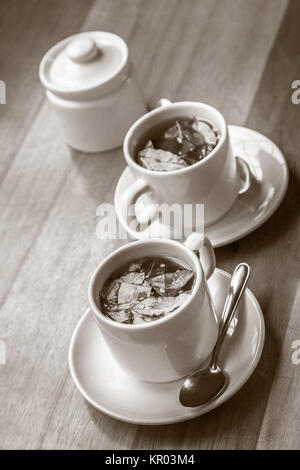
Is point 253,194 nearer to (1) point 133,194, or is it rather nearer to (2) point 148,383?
(1) point 133,194

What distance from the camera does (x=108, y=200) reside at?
1.31 m

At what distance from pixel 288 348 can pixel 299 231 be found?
23 cm

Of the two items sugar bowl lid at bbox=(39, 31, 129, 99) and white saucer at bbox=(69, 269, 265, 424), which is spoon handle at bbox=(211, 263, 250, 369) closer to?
white saucer at bbox=(69, 269, 265, 424)

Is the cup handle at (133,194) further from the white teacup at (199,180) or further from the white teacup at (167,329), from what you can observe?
the white teacup at (167,329)

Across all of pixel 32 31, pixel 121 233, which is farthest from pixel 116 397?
pixel 32 31

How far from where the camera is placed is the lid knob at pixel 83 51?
1333 mm

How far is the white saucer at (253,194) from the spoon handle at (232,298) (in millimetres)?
109

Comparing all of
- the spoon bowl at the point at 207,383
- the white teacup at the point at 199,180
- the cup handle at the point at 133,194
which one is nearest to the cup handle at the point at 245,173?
the white teacup at the point at 199,180

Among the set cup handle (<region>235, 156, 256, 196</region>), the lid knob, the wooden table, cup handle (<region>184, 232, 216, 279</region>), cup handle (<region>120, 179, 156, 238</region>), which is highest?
the lid knob

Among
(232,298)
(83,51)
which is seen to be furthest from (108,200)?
(232,298)

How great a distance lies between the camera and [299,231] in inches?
44.4

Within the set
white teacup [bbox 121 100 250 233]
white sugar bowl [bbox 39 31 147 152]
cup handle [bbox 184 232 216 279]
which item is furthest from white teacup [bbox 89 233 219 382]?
white sugar bowl [bbox 39 31 147 152]

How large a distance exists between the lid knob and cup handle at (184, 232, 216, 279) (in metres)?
0.51

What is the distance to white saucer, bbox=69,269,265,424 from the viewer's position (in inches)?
36.4
